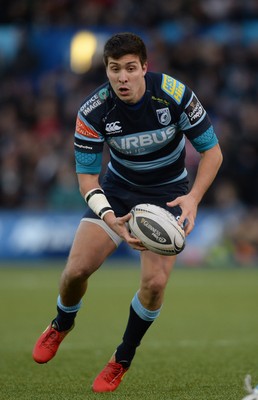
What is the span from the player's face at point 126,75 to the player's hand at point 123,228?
2.38 ft

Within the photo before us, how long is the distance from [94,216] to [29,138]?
10916mm

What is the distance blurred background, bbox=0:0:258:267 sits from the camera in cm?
1561

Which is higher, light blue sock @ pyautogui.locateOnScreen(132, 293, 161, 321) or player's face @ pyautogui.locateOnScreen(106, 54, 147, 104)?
player's face @ pyautogui.locateOnScreen(106, 54, 147, 104)

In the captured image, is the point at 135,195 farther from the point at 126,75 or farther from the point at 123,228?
the point at 126,75

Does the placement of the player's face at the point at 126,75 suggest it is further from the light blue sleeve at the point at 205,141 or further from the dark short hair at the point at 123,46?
the light blue sleeve at the point at 205,141

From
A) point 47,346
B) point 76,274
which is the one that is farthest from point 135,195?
point 47,346

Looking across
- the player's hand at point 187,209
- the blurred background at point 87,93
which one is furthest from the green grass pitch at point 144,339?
the blurred background at point 87,93

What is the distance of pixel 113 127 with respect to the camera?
236 inches

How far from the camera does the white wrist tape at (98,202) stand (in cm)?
587

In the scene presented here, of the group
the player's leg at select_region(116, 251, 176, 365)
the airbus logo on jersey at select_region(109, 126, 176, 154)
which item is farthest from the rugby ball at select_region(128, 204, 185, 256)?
the airbus logo on jersey at select_region(109, 126, 176, 154)

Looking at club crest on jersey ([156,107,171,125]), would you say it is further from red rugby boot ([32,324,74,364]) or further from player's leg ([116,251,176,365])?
red rugby boot ([32,324,74,364])

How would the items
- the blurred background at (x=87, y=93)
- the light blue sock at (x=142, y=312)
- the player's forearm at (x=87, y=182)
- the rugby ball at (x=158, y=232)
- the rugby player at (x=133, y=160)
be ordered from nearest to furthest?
the rugby ball at (x=158, y=232) → the rugby player at (x=133, y=160) → the player's forearm at (x=87, y=182) → the light blue sock at (x=142, y=312) → the blurred background at (x=87, y=93)

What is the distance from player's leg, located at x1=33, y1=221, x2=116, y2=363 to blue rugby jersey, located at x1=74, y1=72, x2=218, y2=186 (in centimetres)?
42

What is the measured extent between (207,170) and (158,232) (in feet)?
2.02
